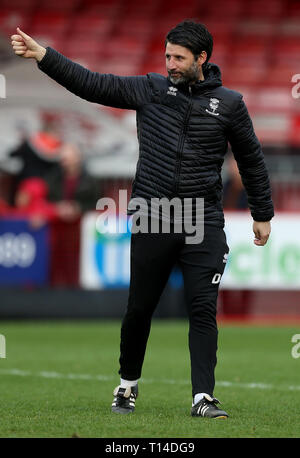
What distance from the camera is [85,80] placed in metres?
5.73

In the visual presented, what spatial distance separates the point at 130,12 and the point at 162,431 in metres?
23.8

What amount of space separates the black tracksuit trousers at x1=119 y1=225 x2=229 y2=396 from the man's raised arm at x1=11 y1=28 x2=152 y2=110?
0.72 meters

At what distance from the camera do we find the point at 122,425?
17.4ft

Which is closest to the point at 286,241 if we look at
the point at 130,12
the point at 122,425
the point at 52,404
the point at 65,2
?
the point at 52,404

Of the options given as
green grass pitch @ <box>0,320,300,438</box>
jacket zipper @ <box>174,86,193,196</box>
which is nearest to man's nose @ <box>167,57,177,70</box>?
jacket zipper @ <box>174,86,193,196</box>

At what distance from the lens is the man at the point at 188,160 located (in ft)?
18.7

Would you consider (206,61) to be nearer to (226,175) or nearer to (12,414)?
(12,414)

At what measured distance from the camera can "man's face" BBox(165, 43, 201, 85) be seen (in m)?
5.64

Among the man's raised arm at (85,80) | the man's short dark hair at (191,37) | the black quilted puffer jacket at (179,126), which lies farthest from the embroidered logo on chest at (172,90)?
the man's short dark hair at (191,37)

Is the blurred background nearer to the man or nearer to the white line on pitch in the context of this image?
the white line on pitch

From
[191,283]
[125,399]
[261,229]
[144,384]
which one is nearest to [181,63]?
[261,229]

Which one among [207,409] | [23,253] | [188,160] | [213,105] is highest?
[23,253]

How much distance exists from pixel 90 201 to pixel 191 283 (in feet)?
27.4

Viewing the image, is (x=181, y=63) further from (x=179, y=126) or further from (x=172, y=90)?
(x=179, y=126)
